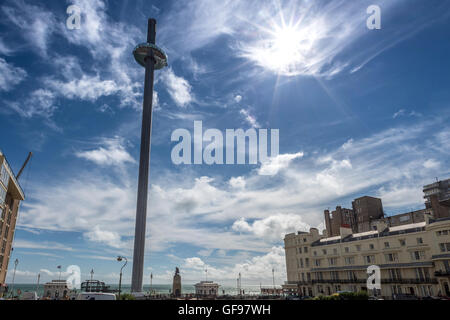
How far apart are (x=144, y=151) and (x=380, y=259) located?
5985cm

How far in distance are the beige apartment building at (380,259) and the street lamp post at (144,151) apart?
36.6m

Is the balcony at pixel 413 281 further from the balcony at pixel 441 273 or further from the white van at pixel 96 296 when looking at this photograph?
the white van at pixel 96 296

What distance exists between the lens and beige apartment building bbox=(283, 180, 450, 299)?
52.6 meters

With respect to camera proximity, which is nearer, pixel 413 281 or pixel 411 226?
pixel 413 281

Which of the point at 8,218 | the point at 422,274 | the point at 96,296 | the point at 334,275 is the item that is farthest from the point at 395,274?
the point at 8,218

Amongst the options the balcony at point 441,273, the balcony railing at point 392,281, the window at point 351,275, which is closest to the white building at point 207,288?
the balcony railing at point 392,281

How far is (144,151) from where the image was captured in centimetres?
8294

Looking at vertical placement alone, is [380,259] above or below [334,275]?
above

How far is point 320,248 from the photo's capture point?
7350 centimetres

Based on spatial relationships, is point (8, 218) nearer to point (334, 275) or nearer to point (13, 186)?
point (13, 186)

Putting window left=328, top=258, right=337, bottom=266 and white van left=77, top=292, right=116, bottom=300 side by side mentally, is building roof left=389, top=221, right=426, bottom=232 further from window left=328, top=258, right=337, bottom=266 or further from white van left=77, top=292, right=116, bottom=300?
white van left=77, top=292, right=116, bottom=300

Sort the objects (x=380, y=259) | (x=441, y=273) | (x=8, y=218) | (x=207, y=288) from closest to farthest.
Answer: (x=441, y=273) → (x=380, y=259) → (x=8, y=218) → (x=207, y=288)
